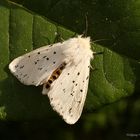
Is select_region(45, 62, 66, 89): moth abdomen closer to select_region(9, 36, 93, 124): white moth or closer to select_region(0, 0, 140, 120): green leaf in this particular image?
select_region(9, 36, 93, 124): white moth

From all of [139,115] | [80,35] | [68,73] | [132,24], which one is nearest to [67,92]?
[68,73]

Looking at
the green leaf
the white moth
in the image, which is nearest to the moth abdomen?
the white moth

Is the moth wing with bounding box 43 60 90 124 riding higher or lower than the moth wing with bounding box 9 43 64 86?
lower

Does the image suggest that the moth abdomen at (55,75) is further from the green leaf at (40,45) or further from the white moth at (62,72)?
the green leaf at (40,45)

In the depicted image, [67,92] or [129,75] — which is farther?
[67,92]

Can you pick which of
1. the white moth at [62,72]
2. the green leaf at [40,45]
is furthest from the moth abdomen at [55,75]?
the green leaf at [40,45]

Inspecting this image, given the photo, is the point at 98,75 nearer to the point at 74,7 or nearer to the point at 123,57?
the point at 123,57

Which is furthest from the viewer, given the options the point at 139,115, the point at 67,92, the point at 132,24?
the point at 139,115
